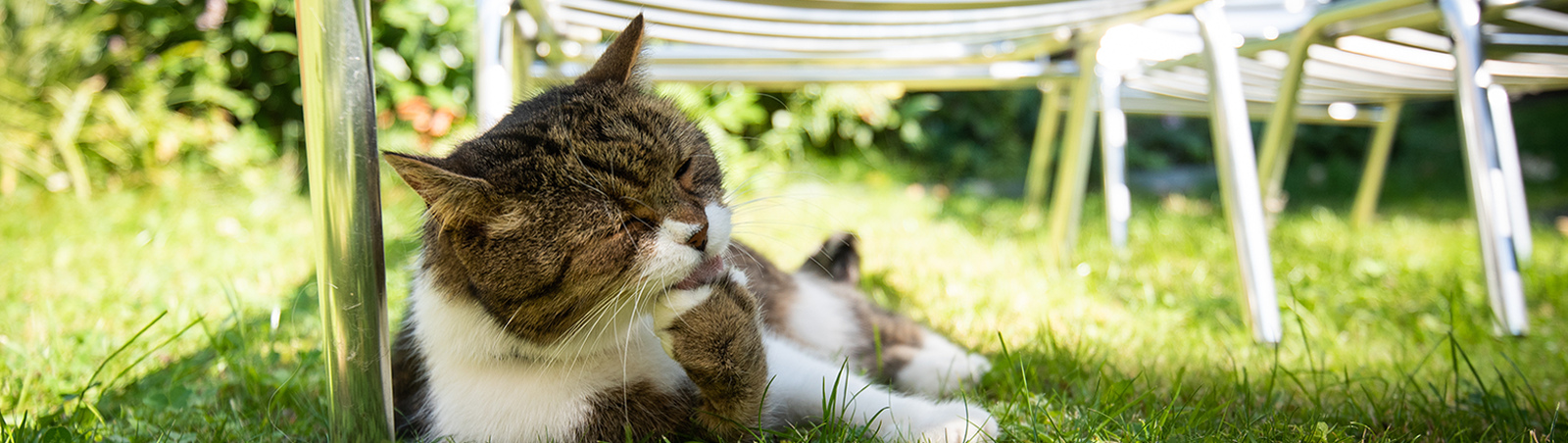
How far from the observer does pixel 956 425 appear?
1.05 meters

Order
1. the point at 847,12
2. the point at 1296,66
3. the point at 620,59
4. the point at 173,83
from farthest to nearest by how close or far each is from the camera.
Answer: the point at 173,83 → the point at 1296,66 → the point at 847,12 → the point at 620,59

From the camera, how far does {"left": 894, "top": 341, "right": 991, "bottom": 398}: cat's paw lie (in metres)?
1.41

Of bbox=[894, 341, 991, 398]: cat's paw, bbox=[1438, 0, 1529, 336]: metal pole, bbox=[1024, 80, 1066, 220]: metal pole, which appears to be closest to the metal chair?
bbox=[1438, 0, 1529, 336]: metal pole

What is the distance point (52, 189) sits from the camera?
3.51m

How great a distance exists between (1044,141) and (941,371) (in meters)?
2.40

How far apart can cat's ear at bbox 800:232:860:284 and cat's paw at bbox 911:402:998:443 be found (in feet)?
2.41

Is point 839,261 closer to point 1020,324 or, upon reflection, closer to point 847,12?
point 1020,324

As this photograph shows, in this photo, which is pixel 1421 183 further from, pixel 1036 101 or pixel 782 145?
pixel 782 145

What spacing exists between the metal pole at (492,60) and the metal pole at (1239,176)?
1.47 m

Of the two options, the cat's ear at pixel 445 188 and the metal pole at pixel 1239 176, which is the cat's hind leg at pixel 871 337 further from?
the cat's ear at pixel 445 188

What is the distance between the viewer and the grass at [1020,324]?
3.73ft

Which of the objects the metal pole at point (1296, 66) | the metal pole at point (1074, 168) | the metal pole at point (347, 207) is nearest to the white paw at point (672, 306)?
the metal pole at point (347, 207)

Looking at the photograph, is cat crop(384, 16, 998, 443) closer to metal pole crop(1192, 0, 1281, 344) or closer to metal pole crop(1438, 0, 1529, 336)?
metal pole crop(1192, 0, 1281, 344)

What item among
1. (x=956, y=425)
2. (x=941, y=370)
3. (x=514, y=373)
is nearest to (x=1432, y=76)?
(x=941, y=370)
